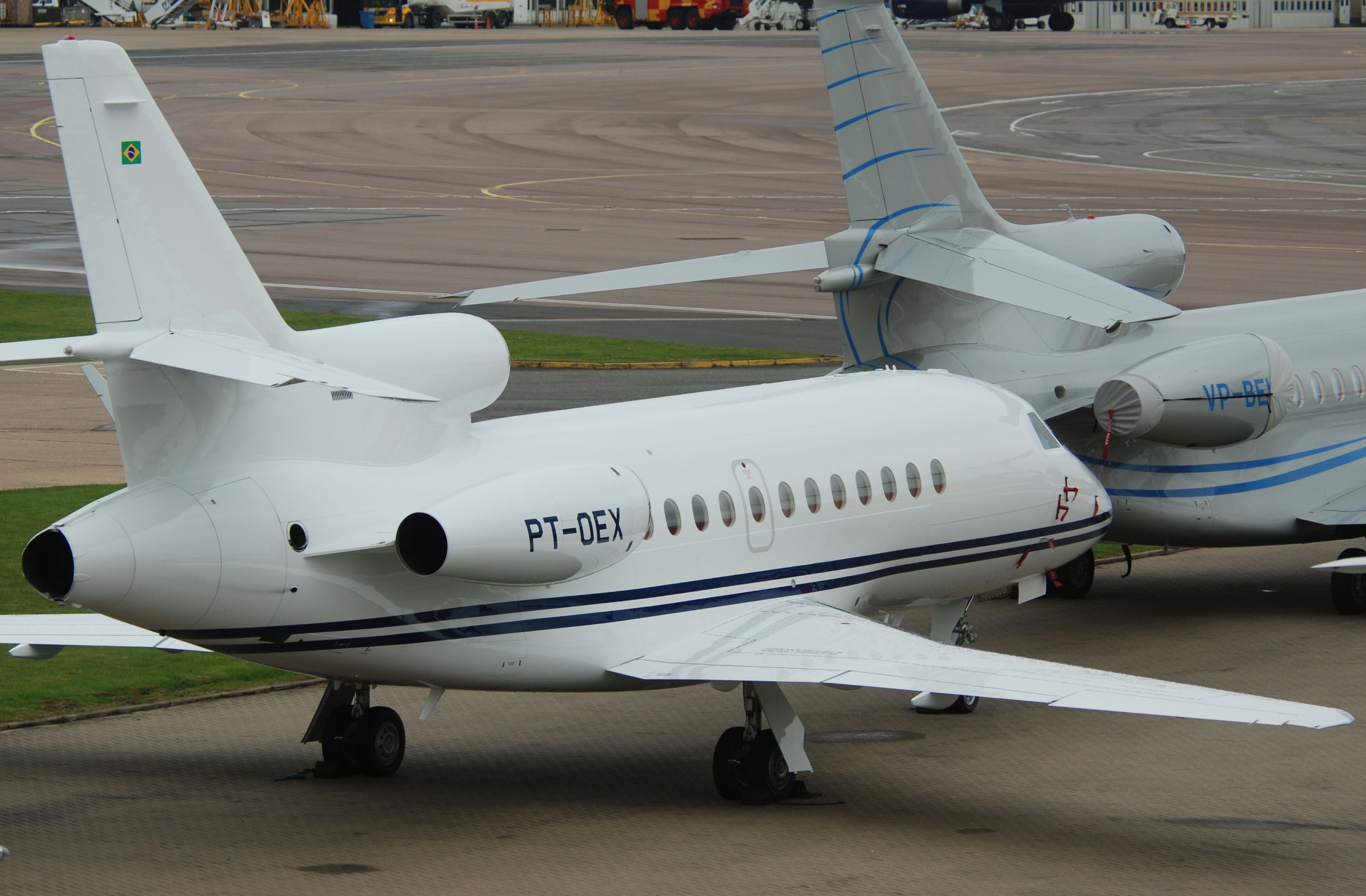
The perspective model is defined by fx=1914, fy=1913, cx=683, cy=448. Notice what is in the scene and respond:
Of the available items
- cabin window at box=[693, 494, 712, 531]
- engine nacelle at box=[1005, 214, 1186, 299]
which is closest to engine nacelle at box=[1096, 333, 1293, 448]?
engine nacelle at box=[1005, 214, 1186, 299]

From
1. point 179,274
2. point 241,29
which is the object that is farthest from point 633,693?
point 241,29

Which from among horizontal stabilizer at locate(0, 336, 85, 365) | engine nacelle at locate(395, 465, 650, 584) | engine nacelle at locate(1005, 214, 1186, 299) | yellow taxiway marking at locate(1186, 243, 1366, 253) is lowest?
yellow taxiway marking at locate(1186, 243, 1366, 253)

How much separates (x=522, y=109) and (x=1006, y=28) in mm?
72728

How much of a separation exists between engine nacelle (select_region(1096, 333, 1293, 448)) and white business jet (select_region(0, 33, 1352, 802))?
5000 millimetres

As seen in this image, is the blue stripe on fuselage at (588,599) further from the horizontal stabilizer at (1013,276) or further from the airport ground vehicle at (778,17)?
the airport ground vehicle at (778,17)

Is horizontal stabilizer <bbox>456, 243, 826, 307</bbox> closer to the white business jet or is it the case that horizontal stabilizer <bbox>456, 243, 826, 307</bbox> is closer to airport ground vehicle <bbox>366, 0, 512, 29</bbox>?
the white business jet

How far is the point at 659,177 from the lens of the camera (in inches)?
2876

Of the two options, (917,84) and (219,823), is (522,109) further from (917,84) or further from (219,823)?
(219,823)

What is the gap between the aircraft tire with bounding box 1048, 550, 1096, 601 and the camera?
81.9 feet

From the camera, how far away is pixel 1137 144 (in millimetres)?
83062

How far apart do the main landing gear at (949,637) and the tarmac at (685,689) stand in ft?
0.81

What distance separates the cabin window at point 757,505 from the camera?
16938 millimetres

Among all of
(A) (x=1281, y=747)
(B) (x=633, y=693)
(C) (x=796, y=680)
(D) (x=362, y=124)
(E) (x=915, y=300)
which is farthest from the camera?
(D) (x=362, y=124)

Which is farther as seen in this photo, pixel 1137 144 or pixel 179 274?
pixel 1137 144
